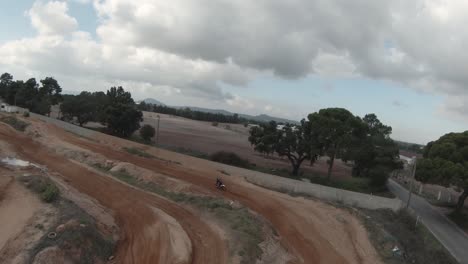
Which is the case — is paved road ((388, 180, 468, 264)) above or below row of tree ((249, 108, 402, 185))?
below

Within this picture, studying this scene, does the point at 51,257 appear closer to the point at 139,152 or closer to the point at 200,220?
→ the point at 200,220

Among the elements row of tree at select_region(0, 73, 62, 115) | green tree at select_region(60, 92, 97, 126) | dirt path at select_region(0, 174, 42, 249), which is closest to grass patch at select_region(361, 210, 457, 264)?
dirt path at select_region(0, 174, 42, 249)

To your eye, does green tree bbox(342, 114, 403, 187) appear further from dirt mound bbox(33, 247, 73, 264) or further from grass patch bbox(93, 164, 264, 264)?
dirt mound bbox(33, 247, 73, 264)

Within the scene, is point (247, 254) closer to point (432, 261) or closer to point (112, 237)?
point (112, 237)

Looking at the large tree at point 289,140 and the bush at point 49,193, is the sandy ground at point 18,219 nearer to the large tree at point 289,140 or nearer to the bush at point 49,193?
the bush at point 49,193

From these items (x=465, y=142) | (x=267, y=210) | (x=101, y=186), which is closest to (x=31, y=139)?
(x=101, y=186)

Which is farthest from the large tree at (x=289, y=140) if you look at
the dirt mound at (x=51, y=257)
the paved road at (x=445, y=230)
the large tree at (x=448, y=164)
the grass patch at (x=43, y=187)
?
the dirt mound at (x=51, y=257)
